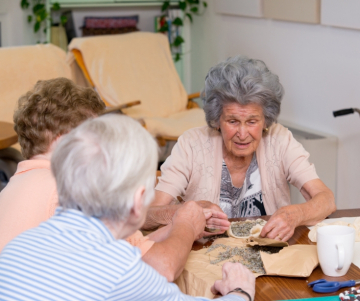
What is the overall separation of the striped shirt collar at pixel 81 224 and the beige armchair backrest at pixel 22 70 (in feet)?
9.30

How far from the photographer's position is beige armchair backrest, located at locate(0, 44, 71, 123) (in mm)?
3699

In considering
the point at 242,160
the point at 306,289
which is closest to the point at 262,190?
the point at 242,160

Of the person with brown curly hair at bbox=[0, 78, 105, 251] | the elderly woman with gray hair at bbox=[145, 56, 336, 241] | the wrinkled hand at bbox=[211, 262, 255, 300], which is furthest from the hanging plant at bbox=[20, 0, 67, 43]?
the wrinkled hand at bbox=[211, 262, 255, 300]

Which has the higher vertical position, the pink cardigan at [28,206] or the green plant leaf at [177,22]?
the green plant leaf at [177,22]

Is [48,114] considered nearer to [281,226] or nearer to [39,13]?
[281,226]

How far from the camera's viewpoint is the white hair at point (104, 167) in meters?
0.91

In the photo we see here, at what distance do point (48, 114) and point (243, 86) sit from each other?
71 cm

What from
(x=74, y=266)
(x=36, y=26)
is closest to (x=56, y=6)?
(x=36, y=26)

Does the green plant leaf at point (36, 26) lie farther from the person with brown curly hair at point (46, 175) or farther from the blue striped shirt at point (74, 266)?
the blue striped shirt at point (74, 266)

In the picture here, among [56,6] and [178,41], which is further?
[178,41]

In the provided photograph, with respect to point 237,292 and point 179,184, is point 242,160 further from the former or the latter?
point 237,292

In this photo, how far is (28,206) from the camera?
4.29 feet

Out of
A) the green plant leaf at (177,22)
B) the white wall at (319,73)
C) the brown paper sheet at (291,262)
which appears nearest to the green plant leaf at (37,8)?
the green plant leaf at (177,22)

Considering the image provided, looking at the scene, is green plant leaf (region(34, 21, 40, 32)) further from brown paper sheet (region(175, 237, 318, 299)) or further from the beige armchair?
brown paper sheet (region(175, 237, 318, 299))
